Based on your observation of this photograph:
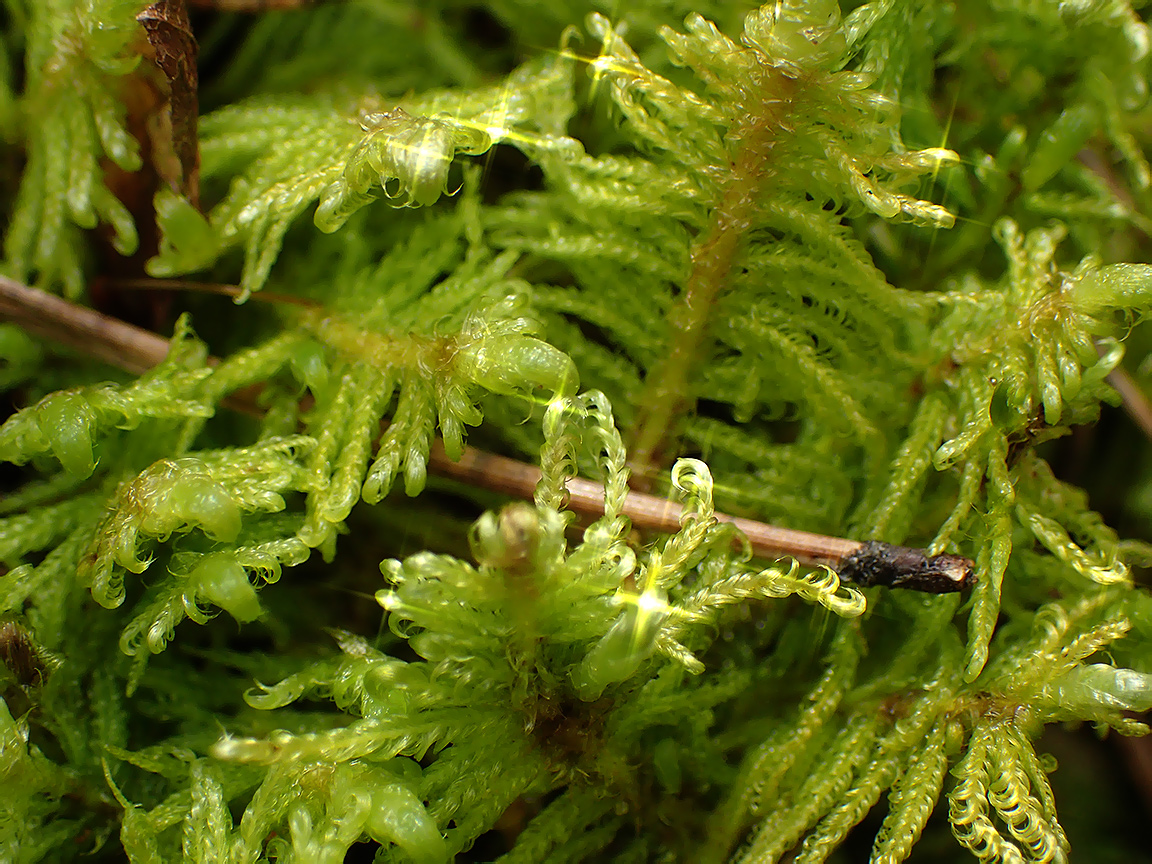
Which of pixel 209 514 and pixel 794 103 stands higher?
pixel 794 103

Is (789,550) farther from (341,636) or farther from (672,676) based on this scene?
(341,636)

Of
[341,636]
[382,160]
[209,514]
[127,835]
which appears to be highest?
[382,160]

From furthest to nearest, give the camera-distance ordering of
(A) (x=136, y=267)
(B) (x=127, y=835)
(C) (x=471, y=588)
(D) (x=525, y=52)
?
(D) (x=525, y=52) → (A) (x=136, y=267) → (B) (x=127, y=835) → (C) (x=471, y=588)

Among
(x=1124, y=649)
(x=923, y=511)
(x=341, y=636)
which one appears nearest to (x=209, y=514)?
(x=341, y=636)

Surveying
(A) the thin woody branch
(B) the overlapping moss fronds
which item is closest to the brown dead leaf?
(B) the overlapping moss fronds

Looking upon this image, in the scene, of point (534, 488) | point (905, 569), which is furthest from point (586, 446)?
point (905, 569)

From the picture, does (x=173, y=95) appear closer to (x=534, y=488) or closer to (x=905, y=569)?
(x=534, y=488)

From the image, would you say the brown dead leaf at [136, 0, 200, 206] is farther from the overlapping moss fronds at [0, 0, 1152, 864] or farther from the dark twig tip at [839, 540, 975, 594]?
the dark twig tip at [839, 540, 975, 594]
